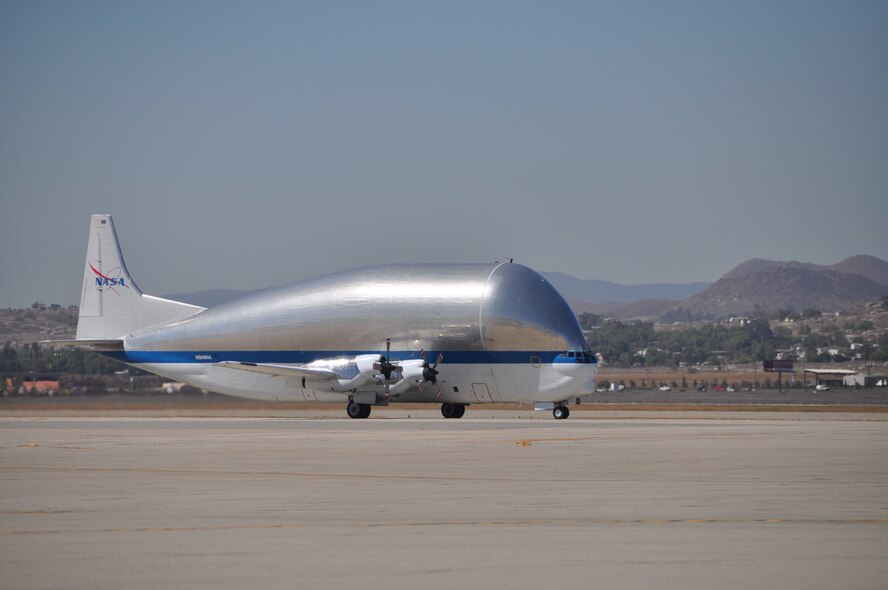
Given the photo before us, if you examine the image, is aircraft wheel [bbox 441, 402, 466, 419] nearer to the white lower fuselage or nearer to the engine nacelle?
the white lower fuselage

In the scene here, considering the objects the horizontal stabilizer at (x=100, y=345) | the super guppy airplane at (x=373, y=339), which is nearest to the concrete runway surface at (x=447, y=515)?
the super guppy airplane at (x=373, y=339)

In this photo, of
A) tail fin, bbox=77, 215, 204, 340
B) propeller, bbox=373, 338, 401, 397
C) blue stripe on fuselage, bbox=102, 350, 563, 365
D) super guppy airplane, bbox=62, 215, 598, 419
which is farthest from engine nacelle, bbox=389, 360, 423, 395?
tail fin, bbox=77, 215, 204, 340

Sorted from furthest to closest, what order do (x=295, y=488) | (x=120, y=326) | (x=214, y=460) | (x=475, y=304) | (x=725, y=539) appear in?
(x=120, y=326) → (x=475, y=304) → (x=214, y=460) → (x=295, y=488) → (x=725, y=539)

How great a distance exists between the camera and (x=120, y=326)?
77.8 metres

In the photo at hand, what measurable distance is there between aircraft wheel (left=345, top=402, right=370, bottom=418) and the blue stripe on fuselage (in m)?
3.12

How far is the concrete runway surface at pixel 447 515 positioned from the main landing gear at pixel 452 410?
2932 cm

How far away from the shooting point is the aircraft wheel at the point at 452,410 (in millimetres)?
→ 69875

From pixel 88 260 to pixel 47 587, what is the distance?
223 feet

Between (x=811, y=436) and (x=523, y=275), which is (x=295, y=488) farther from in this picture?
(x=523, y=275)

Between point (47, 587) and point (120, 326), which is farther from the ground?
point (120, 326)

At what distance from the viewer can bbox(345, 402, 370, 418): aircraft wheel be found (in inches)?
2682

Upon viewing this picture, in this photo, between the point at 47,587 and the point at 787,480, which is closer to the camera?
the point at 47,587

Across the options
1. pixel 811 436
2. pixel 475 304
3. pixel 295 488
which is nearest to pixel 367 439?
pixel 811 436

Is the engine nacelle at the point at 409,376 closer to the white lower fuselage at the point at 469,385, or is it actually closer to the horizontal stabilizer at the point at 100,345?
the white lower fuselage at the point at 469,385
